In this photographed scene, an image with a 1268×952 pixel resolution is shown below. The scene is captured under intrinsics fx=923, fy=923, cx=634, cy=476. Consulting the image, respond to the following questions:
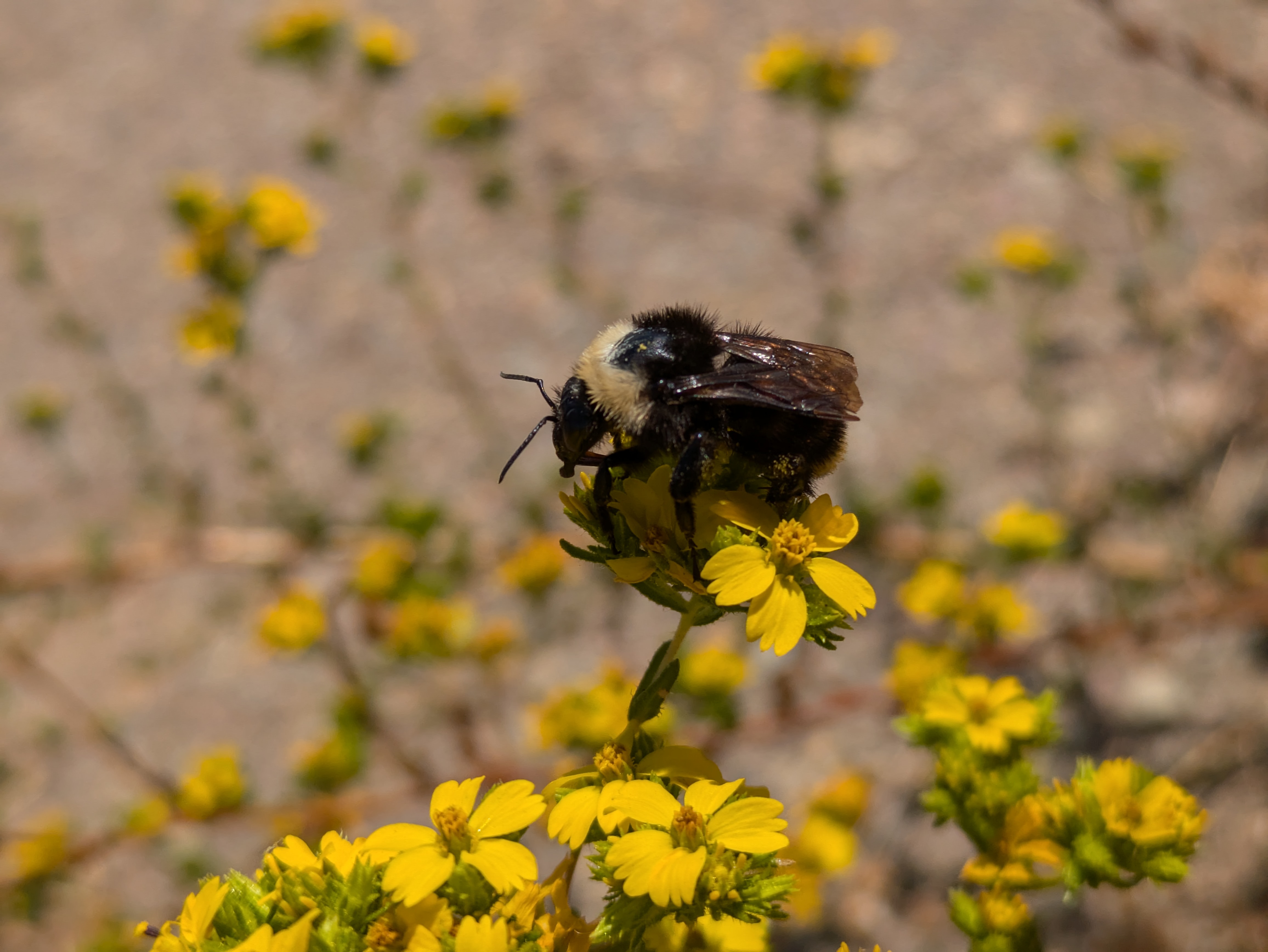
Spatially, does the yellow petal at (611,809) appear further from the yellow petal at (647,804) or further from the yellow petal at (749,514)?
the yellow petal at (749,514)

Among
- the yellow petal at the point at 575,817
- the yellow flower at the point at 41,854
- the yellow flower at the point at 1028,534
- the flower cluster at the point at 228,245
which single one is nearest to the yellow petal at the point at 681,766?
the yellow petal at the point at 575,817

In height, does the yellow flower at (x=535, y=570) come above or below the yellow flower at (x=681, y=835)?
above

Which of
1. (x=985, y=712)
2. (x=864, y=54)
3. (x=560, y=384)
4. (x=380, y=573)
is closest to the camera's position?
(x=985, y=712)

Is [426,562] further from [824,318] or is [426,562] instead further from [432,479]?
[824,318]

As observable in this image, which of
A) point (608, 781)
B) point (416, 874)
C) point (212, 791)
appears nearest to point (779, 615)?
point (608, 781)

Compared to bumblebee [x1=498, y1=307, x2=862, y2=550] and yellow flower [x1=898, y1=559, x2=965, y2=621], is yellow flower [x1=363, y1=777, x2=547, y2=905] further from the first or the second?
yellow flower [x1=898, y1=559, x2=965, y2=621]

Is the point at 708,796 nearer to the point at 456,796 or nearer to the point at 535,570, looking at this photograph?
the point at 456,796

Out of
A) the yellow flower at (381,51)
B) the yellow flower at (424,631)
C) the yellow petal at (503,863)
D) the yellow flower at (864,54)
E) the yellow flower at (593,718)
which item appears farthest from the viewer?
the yellow flower at (381,51)

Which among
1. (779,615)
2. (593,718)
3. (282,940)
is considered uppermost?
(593,718)
